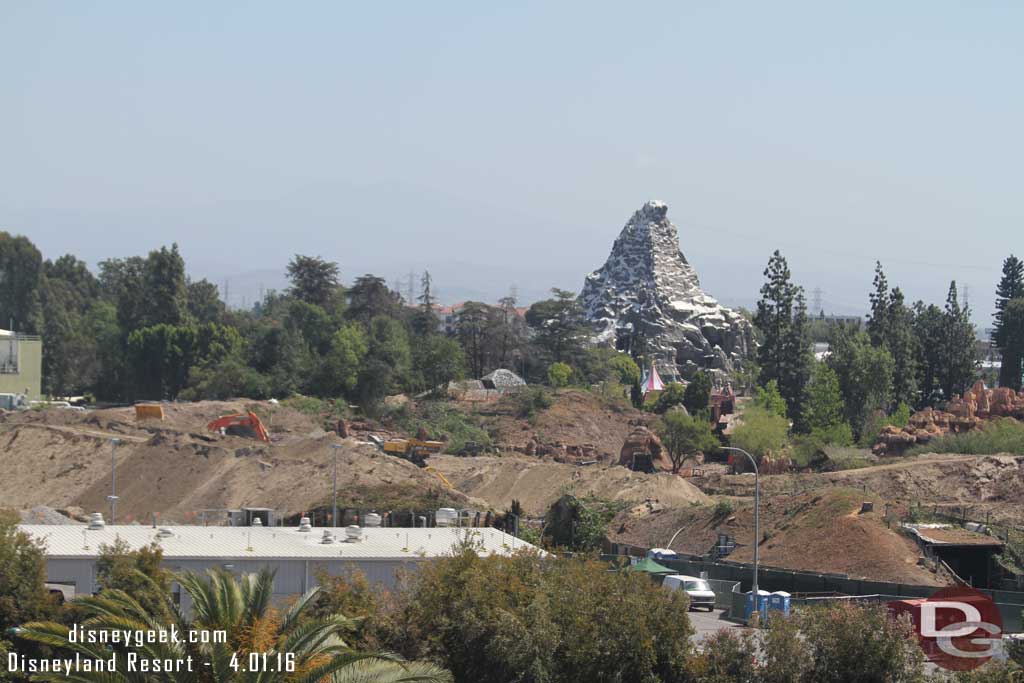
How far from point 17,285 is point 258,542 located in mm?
123911

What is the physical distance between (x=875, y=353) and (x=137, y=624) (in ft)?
325

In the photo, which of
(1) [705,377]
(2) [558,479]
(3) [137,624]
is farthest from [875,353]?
(3) [137,624]

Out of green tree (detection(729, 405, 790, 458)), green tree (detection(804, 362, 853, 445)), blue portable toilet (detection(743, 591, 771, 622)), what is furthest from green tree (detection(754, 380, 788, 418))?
blue portable toilet (detection(743, 591, 771, 622))

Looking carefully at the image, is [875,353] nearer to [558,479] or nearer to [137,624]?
[558,479]

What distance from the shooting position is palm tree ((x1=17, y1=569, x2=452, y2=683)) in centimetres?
2517

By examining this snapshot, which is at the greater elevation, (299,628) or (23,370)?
(23,370)

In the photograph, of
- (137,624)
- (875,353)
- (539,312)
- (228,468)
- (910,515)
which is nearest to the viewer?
(137,624)

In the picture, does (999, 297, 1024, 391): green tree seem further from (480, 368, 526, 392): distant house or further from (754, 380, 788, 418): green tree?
(480, 368, 526, 392): distant house

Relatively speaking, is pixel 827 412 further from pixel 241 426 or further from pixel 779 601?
pixel 779 601

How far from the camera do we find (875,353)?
118 metres

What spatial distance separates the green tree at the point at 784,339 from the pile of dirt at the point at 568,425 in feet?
40.1

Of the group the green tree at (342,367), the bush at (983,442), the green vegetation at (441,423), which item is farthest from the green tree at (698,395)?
the bush at (983,442)

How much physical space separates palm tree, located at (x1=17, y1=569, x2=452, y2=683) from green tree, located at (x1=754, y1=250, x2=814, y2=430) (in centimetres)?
9648

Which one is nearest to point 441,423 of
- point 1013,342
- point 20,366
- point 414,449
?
point 414,449
